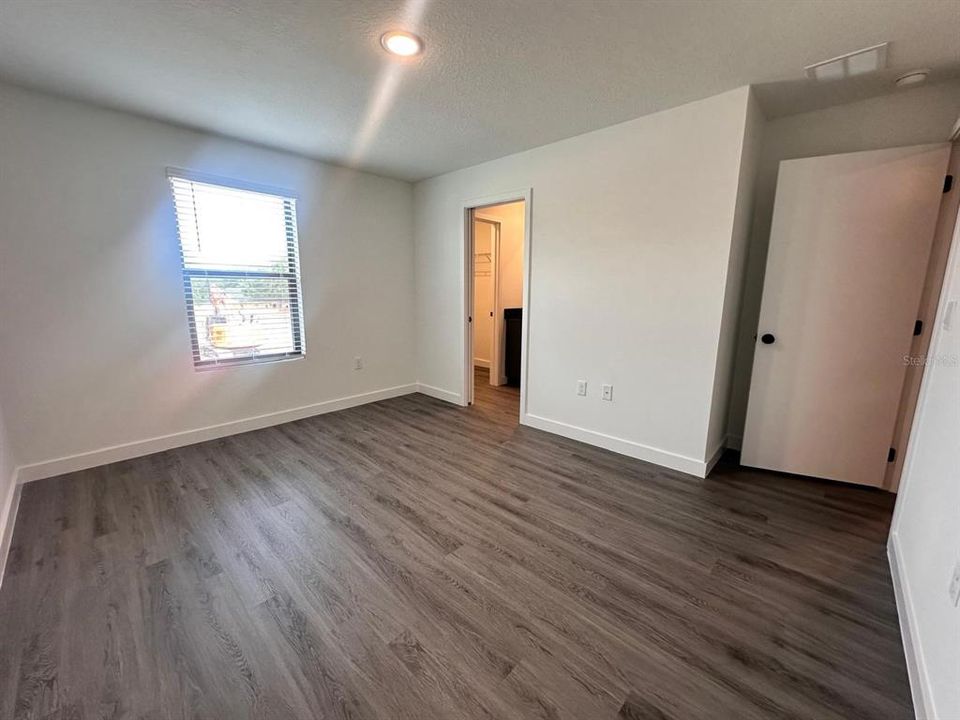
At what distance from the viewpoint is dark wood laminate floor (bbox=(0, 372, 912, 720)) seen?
124 cm

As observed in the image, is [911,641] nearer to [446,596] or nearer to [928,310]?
[446,596]

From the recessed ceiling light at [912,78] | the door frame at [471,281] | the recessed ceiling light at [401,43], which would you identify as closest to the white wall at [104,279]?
the door frame at [471,281]

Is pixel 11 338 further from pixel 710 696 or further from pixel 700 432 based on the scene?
pixel 700 432

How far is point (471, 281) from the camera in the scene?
13.3 feet

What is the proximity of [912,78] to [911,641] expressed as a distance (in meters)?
2.75

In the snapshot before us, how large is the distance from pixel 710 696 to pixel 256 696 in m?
1.44

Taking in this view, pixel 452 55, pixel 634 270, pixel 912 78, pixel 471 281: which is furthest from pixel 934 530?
pixel 471 281

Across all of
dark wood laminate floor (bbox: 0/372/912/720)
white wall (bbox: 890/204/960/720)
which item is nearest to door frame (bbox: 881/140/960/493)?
dark wood laminate floor (bbox: 0/372/912/720)

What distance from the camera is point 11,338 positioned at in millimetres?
2379

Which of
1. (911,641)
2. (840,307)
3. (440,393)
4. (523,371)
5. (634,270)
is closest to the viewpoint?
(911,641)

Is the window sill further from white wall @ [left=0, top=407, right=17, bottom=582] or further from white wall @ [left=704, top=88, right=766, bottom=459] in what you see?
white wall @ [left=704, top=88, right=766, bottom=459]

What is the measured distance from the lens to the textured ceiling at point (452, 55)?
63.3 inches

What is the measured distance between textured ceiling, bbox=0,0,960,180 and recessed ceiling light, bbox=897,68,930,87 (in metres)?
0.05

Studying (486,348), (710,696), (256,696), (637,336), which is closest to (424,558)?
(256,696)
